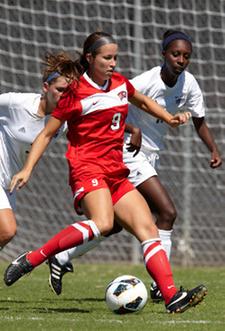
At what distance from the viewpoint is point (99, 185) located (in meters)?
7.57

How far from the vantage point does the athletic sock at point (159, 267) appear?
745 centimetres

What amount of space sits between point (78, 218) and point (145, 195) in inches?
214

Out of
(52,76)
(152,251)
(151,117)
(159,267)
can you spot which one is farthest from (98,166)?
(151,117)

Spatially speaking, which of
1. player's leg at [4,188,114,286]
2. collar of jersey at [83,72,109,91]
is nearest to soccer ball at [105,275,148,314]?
player's leg at [4,188,114,286]

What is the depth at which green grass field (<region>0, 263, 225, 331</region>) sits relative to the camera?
6.95 meters

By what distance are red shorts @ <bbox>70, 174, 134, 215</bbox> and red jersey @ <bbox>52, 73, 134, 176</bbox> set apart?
0.05 m

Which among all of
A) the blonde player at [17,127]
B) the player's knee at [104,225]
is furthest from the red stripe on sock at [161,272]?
the blonde player at [17,127]

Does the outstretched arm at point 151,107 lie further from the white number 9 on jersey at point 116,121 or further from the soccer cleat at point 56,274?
the soccer cleat at point 56,274

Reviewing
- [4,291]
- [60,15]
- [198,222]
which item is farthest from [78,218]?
[4,291]

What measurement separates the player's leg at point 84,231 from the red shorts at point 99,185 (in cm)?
4

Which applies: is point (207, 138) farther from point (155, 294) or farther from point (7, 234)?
point (7, 234)

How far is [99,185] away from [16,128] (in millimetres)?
1272

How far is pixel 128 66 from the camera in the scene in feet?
46.2

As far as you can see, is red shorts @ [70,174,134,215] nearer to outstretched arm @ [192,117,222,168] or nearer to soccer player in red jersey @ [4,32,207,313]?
soccer player in red jersey @ [4,32,207,313]
